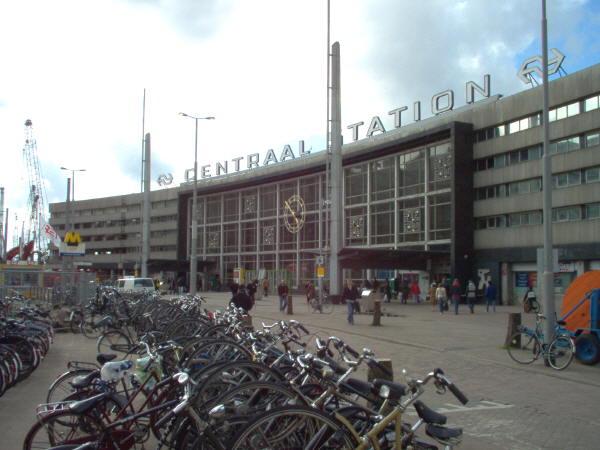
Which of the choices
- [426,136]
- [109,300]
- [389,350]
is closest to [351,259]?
[426,136]

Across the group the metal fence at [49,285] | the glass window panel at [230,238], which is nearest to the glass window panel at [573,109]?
the metal fence at [49,285]

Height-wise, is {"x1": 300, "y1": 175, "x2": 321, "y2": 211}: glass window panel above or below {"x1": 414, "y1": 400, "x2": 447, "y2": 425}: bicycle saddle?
above

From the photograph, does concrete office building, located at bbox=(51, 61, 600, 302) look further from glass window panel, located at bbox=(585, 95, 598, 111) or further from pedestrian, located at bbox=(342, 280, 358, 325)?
pedestrian, located at bbox=(342, 280, 358, 325)

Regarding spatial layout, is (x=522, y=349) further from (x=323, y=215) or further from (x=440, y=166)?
(x=323, y=215)

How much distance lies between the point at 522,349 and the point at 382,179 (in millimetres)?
Result: 35390

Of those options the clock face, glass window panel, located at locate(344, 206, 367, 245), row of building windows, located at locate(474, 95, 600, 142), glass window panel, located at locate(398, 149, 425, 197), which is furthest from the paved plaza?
the clock face

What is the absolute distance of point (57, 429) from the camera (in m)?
4.91

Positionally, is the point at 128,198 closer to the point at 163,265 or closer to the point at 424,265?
the point at 163,265

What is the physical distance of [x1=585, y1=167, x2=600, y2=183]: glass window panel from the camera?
3362 centimetres

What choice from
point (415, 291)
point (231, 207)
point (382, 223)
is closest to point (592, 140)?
point (415, 291)

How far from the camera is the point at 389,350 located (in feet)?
47.0

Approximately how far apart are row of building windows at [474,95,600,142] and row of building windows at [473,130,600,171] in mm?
1370

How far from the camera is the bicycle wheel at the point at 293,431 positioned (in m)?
3.71

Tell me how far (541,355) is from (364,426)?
8.98 meters
